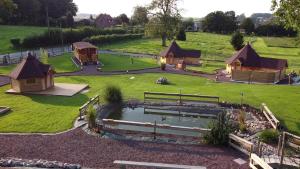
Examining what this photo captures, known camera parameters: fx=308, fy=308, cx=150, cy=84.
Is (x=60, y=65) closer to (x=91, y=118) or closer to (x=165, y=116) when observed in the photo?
(x=165, y=116)

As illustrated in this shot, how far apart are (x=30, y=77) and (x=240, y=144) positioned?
1983 cm

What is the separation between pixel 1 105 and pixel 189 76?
23.1 meters

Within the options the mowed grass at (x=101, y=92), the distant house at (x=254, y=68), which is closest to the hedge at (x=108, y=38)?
the mowed grass at (x=101, y=92)

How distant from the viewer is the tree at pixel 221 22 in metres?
107

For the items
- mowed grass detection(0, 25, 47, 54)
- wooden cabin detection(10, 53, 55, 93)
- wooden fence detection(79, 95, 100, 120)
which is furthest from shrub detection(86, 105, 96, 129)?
mowed grass detection(0, 25, 47, 54)

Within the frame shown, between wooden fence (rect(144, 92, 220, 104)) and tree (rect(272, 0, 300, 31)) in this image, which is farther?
wooden fence (rect(144, 92, 220, 104))

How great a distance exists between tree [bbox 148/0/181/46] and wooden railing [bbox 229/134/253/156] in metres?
54.8

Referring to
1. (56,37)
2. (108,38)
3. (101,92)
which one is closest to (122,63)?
(101,92)

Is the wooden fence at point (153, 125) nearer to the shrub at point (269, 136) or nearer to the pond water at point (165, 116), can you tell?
the pond water at point (165, 116)

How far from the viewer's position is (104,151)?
16.0m

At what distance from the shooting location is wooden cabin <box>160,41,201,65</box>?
A: 4884cm

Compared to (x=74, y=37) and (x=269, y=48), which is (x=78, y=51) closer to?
(x=74, y=37)

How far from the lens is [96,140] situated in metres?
17.4

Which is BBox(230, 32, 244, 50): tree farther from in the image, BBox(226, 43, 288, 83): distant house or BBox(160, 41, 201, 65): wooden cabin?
BBox(226, 43, 288, 83): distant house
